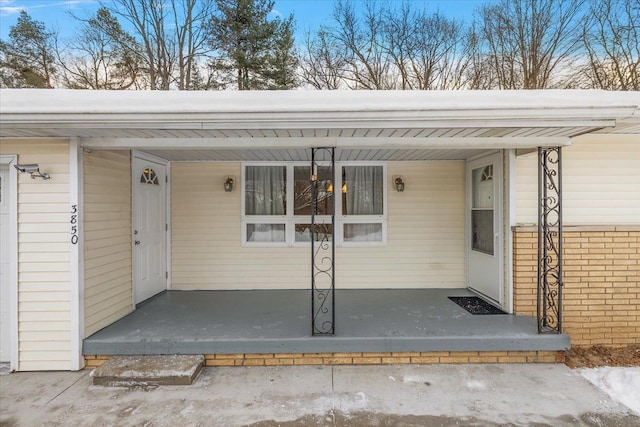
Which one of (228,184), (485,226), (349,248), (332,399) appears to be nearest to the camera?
(332,399)

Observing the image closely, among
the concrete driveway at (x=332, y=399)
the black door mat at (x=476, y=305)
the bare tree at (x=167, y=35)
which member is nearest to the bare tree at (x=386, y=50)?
the bare tree at (x=167, y=35)

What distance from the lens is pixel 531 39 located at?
10156 mm

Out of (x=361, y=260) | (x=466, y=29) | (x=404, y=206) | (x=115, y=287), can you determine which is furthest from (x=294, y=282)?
(x=466, y=29)

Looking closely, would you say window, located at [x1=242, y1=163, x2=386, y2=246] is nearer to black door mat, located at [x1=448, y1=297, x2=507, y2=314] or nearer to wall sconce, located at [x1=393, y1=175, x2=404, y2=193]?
wall sconce, located at [x1=393, y1=175, x2=404, y2=193]

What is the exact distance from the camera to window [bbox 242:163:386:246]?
5398mm

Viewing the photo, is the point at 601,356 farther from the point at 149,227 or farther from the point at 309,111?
the point at 149,227

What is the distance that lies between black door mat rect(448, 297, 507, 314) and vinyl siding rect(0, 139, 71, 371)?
4.54 metres

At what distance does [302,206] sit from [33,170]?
10.9 feet

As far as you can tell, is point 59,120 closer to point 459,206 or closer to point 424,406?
point 424,406

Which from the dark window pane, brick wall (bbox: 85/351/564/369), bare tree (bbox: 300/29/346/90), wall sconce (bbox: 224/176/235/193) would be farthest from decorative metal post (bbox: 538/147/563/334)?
bare tree (bbox: 300/29/346/90)

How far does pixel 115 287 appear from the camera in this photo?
13.1 ft

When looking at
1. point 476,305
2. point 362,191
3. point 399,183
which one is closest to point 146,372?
point 362,191

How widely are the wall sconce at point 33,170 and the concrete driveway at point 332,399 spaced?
6.33ft

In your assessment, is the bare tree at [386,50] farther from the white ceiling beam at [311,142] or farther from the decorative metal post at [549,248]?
the white ceiling beam at [311,142]
